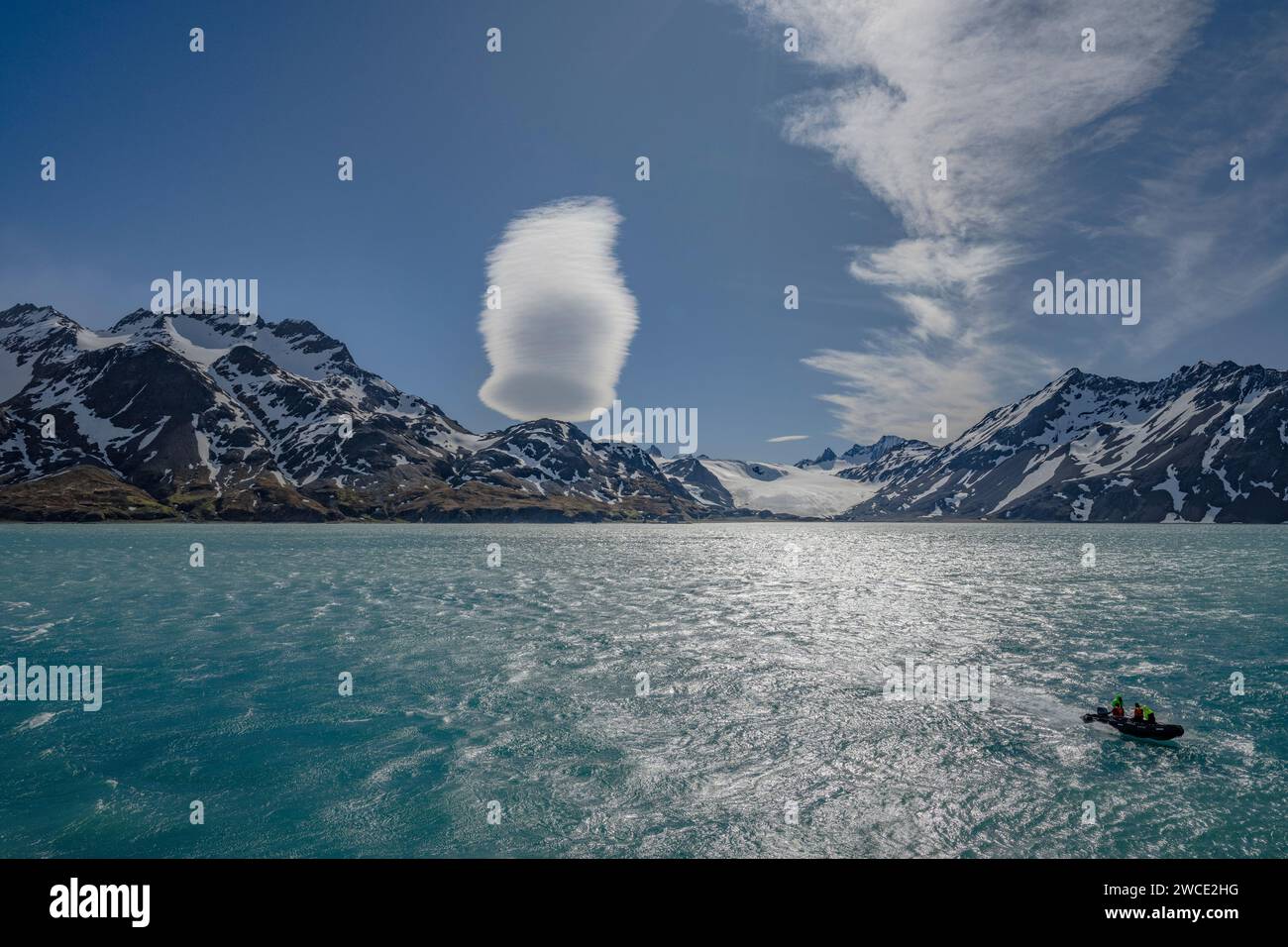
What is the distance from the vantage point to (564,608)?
7150cm

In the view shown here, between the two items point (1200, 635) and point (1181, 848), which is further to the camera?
point (1200, 635)

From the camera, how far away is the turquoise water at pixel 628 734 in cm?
2292

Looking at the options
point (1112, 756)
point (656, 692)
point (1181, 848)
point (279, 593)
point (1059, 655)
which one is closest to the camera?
point (1181, 848)

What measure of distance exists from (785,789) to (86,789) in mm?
28262

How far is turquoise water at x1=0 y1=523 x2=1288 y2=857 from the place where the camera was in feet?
75.2

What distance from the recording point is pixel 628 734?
3203cm
